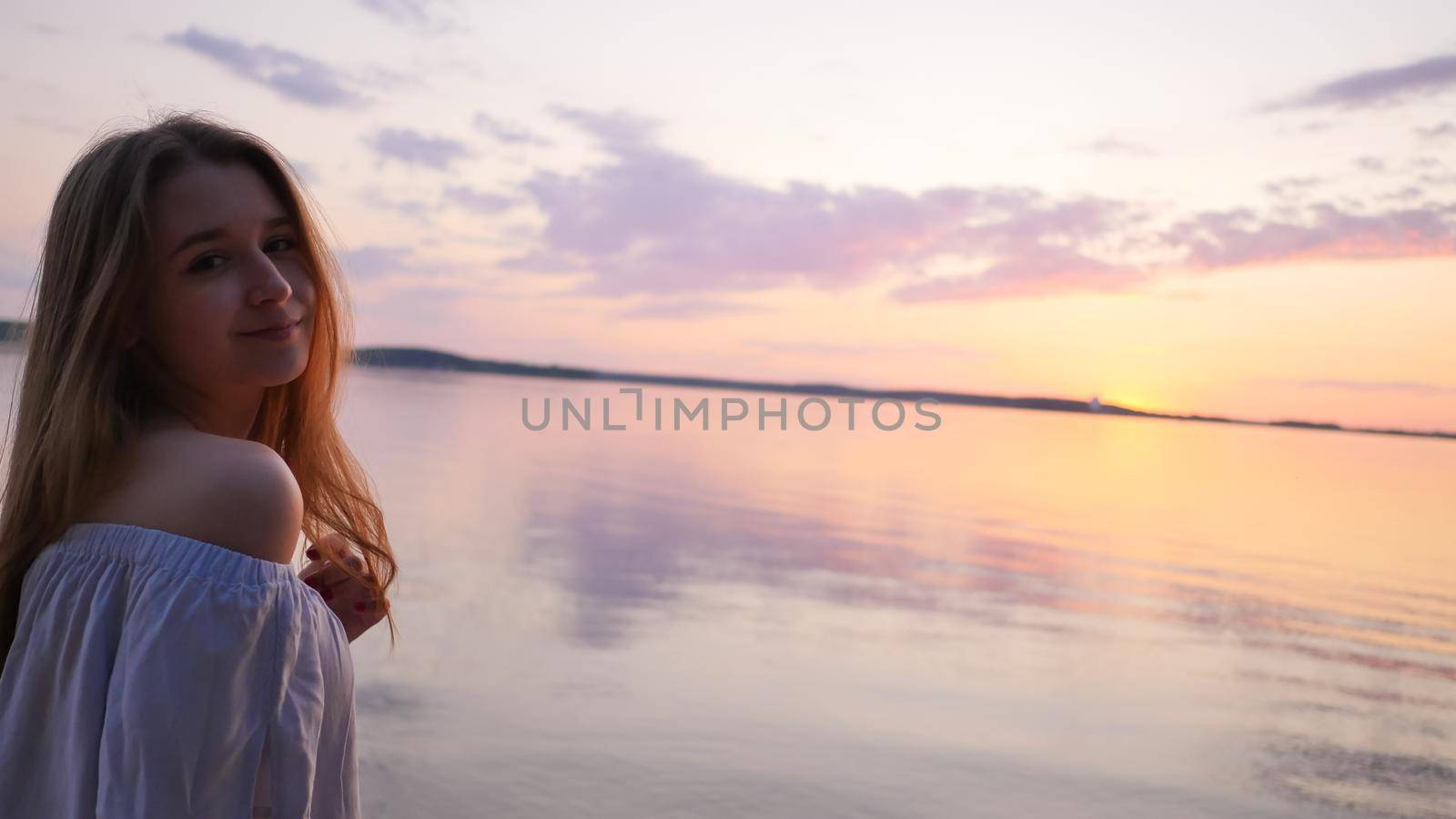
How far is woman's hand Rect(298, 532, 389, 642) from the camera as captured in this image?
1.31 m

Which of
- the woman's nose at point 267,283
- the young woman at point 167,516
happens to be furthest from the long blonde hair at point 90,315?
the woman's nose at point 267,283

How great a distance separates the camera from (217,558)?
3.05 ft

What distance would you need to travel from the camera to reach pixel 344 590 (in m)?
1.32

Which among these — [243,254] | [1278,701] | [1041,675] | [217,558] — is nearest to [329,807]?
[217,558]

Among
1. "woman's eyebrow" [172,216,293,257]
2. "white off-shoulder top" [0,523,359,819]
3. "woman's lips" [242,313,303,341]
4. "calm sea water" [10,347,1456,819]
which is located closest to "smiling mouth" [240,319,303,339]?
"woman's lips" [242,313,303,341]

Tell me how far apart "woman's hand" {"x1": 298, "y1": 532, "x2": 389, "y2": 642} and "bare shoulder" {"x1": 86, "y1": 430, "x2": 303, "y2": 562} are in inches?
12.7

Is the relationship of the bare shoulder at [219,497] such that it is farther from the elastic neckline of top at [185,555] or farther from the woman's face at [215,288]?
the woman's face at [215,288]

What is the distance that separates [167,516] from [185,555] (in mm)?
44

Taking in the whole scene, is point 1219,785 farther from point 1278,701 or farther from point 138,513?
point 138,513

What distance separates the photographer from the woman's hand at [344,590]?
1.31m

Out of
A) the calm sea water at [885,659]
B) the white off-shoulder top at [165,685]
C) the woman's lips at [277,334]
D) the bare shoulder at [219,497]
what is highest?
the woman's lips at [277,334]

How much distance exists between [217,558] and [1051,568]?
6.01m

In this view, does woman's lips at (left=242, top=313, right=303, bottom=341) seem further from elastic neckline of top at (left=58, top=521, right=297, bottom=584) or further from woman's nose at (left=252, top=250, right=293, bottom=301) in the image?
elastic neckline of top at (left=58, top=521, right=297, bottom=584)

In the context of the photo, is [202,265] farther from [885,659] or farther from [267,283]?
[885,659]
